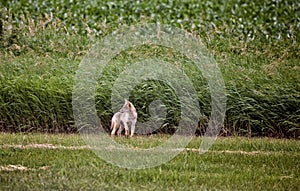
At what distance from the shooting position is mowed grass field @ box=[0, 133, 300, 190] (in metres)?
5.22

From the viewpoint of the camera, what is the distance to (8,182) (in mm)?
5227

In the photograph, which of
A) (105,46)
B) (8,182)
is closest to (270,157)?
(8,182)

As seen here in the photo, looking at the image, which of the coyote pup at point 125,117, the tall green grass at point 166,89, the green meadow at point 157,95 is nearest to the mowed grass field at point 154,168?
the green meadow at point 157,95

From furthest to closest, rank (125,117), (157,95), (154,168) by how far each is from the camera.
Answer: (157,95) < (125,117) < (154,168)

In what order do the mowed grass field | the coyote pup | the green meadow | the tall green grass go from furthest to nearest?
the tall green grass, the coyote pup, the green meadow, the mowed grass field

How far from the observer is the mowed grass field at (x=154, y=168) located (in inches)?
206

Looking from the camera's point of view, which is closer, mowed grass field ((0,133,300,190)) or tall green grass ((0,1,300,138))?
mowed grass field ((0,133,300,190))

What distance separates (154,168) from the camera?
19.4ft

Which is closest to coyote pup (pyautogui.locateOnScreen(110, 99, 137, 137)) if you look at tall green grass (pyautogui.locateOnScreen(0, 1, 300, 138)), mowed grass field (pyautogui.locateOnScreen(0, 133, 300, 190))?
mowed grass field (pyautogui.locateOnScreen(0, 133, 300, 190))

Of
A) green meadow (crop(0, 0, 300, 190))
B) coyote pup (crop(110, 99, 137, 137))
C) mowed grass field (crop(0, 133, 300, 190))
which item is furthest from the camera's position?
coyote pup (crop(110, 99, 137, 137))

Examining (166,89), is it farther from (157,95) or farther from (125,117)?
(125,117)

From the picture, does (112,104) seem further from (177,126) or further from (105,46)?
(105,46)

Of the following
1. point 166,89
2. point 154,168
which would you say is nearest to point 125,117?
point 166,89

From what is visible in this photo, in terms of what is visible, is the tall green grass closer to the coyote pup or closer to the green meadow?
the green meadow
